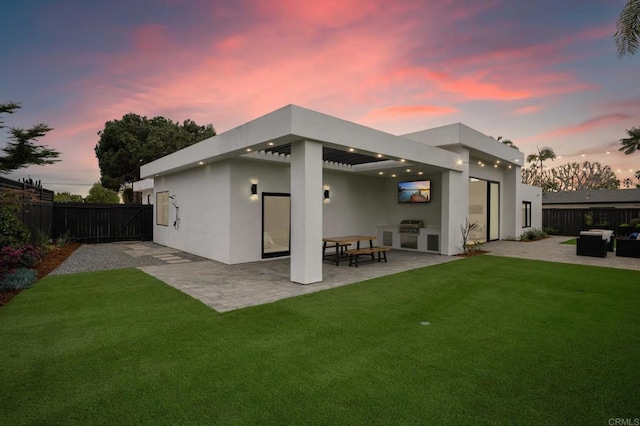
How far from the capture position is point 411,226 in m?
11.4

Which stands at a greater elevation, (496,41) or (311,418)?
(496,41)

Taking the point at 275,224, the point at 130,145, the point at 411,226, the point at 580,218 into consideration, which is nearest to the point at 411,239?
the point at 411,226

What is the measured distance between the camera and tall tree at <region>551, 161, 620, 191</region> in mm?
40688

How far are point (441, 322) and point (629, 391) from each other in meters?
1.81

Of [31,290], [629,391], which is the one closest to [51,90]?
[31,290]

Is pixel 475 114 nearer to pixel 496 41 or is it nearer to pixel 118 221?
pixel 496 41

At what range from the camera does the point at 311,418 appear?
2.15m

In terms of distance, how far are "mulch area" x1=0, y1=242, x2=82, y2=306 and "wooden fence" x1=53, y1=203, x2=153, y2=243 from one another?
176 cm

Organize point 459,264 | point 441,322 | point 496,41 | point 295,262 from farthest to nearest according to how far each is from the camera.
Answer: 1. point 496,41
2. point 459,264
3. point 295,262
4. point 441,322

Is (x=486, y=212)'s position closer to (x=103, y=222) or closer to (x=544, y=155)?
(x=103, y=222)

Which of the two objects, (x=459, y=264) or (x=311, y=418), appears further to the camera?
Result: (x=459, y=264)

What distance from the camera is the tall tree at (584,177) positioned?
40688 millimetres

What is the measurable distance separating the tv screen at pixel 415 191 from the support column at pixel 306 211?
23.0 ft

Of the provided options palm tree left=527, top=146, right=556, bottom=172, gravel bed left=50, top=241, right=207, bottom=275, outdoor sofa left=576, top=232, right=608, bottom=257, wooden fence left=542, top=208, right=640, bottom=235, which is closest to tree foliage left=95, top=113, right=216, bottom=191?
gravel bed left=50, top=241, right=207, bottom=275
